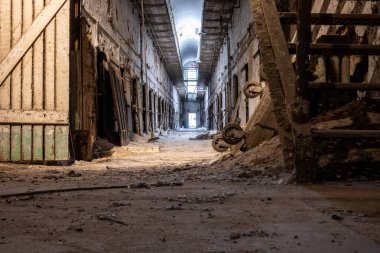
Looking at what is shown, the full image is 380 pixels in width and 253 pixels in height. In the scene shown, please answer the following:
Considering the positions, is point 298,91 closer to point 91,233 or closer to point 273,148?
point 273,148

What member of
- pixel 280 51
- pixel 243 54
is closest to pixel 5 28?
pixel 280 51

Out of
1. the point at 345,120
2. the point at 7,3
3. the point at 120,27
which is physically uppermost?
the point at 120,27

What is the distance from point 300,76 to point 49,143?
12.8ft

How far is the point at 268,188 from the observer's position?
8.93ft

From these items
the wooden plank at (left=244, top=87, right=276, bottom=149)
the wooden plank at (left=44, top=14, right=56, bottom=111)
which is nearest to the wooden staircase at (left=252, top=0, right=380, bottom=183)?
the wooden plank at (left=244, top=87, right=276, bottom=149)

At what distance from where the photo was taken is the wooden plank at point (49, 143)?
17.6ft

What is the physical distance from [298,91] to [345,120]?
2.82 feet

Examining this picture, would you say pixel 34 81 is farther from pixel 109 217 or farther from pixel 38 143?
pixel 109 217

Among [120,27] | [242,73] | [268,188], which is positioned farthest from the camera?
[242,73]

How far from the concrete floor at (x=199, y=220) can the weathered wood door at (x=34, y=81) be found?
289 cm

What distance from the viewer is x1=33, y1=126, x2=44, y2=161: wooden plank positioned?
17.5 ft

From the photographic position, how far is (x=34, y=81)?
5332 mm

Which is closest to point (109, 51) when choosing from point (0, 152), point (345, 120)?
point (0, 152)

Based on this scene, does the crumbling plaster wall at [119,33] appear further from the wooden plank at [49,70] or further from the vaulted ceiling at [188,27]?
the wooden plank at [49,70]
